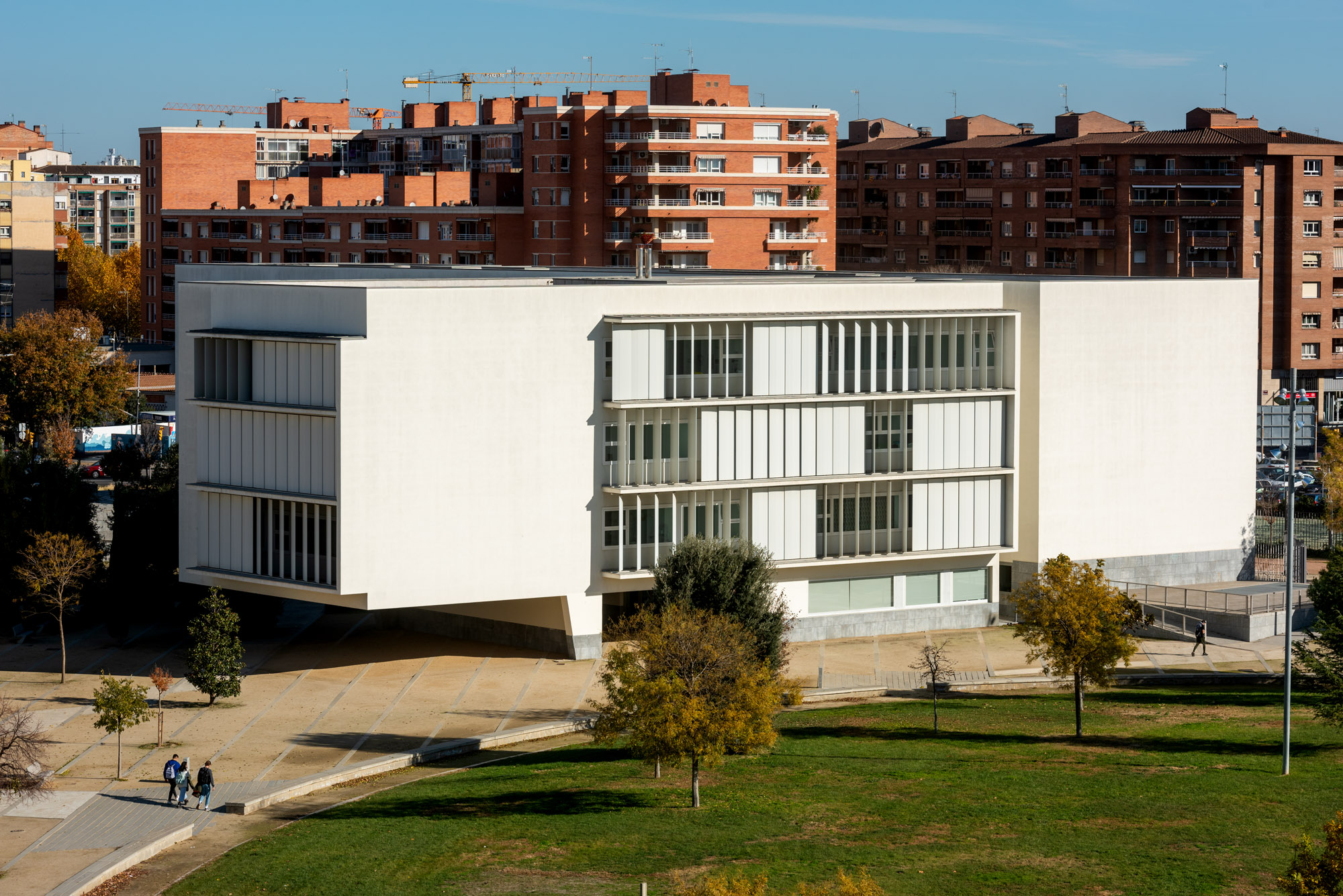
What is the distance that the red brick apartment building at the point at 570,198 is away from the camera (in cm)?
10806

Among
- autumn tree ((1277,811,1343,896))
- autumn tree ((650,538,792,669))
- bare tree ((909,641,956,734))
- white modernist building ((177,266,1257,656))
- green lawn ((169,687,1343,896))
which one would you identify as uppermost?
white modernist building ((177,266,1257,656))

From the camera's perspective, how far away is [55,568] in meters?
52.0

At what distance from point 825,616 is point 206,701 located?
20.0m

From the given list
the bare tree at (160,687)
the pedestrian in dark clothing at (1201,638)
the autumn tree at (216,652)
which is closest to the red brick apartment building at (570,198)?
the pedestrian in dark clothing at (1201,638)

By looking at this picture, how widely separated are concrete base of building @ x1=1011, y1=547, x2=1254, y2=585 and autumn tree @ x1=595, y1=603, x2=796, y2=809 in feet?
74.4

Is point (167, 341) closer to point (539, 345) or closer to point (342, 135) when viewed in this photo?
point (342, 135)

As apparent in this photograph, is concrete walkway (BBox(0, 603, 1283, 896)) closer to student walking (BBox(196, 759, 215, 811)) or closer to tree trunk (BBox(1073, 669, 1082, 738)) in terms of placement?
student walking (BBox(196, 759, 215, 811))

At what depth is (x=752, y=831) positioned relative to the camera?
115 feet

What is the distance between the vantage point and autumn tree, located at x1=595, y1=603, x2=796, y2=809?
1435 inches

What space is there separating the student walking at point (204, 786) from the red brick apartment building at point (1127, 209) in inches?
3262

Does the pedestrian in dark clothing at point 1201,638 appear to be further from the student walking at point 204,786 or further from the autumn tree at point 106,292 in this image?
the autumn tree at point 106,292

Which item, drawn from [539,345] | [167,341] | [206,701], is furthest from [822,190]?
[206,701]

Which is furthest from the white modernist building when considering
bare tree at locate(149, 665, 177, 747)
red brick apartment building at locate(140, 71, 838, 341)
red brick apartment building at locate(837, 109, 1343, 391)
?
red brick apartment building at locate(837, 109, 1343, 391)

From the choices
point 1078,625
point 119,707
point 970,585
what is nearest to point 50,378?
point 970,585
